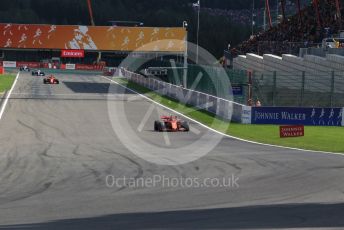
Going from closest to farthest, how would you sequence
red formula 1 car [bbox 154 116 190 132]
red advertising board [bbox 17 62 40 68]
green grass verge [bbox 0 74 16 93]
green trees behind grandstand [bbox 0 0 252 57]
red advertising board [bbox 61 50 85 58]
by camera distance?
1. red formula 1 car [bbox 154 116 190 132]
2. green grass verge [bbox 0 74 16 93]
3. red advertising board [bbox 61 50 85 58]
4. red advertising board [bbox 17 62 40 68]
5. green trees behind grandstand [bbox 0 0 252 57]

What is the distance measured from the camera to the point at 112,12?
181125 millimetres

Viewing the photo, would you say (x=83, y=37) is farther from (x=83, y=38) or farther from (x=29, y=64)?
(x=29, y=64)

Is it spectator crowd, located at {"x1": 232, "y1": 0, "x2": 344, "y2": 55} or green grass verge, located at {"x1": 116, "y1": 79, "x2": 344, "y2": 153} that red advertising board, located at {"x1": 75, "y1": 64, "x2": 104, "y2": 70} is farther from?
green grass verge, located at {"x1": 116, "y1": 79, "x2": 344, "y2": 153}

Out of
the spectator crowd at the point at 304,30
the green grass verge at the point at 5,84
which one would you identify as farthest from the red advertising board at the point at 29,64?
the spectator crowd at the point at 304,30

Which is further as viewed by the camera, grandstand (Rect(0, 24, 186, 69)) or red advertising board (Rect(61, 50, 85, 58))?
red advertising board (Rect(61, 50, 85, 58))

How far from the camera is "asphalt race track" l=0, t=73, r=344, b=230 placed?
11.1 metres

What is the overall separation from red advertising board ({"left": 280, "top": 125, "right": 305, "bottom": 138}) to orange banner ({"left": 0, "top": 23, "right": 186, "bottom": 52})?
8805 cm

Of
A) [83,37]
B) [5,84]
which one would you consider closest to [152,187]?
[5,84]

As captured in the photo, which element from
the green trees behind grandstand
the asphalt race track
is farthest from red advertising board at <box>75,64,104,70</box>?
the asphalt race track

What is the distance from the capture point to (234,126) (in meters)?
34.5

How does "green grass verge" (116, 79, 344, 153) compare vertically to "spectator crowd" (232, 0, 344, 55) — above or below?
below

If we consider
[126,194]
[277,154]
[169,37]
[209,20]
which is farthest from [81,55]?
[126,194]

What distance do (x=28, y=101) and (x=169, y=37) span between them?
71507 millimetres

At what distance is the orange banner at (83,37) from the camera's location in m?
118
